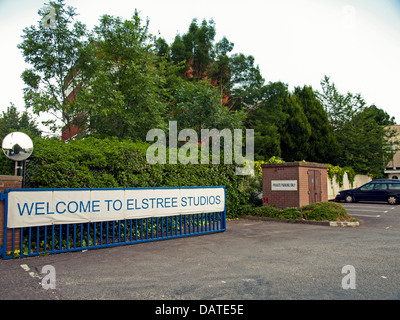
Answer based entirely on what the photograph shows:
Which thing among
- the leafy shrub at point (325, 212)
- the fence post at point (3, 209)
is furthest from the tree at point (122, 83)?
the leafy shrub at point (325, 212)

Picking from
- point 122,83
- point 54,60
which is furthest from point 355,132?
point 54,60

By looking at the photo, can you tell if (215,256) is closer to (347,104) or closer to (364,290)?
(364,290)

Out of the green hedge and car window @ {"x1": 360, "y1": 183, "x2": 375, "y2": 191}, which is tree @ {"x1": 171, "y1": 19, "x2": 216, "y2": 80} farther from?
the green hedge

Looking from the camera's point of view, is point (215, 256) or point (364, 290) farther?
point (215, 256)

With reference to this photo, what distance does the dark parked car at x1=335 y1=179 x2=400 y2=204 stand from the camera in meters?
19.7

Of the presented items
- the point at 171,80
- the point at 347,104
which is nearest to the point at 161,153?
the point at 171,80

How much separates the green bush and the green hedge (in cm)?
307

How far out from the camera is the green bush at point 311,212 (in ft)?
37.4

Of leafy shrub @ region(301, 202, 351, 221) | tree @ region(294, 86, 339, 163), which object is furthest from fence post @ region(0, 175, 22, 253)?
tree @ region(294, 86, 339, 163)

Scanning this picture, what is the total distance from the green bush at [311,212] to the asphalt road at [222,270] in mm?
2505

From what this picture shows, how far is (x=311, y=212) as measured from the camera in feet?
38.9

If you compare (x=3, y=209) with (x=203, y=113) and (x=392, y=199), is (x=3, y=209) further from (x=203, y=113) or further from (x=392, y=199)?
(x=392, y=199)

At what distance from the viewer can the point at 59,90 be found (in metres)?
13.3

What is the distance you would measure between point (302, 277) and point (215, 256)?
2.11 m
